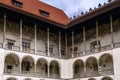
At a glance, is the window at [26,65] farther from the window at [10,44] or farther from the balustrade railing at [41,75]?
the window at [10,44]

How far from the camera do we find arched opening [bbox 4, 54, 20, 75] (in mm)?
24391

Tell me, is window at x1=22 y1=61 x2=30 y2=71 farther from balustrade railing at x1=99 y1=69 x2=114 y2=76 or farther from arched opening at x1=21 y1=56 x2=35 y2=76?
balustrade railing at x1=99 y1=69 x2=114 y2=76

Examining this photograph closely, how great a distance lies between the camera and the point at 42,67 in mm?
27781

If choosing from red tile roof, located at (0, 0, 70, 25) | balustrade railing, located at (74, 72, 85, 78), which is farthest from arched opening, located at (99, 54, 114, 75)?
red tile roof, located at (0, 0, 70, 25)

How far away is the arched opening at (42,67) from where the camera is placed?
88.7 ft

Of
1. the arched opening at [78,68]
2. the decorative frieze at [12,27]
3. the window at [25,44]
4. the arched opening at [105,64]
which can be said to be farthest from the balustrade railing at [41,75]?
the arched opening at [105,64]

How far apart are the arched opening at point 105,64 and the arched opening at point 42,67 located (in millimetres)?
6041

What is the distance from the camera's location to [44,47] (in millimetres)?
28703

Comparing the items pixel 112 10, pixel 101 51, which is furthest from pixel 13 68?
pixel 112 10

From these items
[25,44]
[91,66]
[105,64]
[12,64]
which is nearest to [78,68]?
[91,66]

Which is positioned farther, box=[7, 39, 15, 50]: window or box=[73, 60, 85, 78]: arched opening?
box=[73, 60, 85, 78]: arched opening

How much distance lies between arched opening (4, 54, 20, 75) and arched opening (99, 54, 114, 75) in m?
8.33

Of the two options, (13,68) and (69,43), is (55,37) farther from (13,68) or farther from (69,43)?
(13,68)

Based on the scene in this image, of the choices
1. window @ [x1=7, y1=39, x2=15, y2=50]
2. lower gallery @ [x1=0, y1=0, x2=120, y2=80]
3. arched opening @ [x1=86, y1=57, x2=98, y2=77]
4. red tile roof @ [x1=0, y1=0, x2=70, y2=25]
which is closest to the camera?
lower gallery @ [x1=0, y1=0, x2=120, y2=80]
